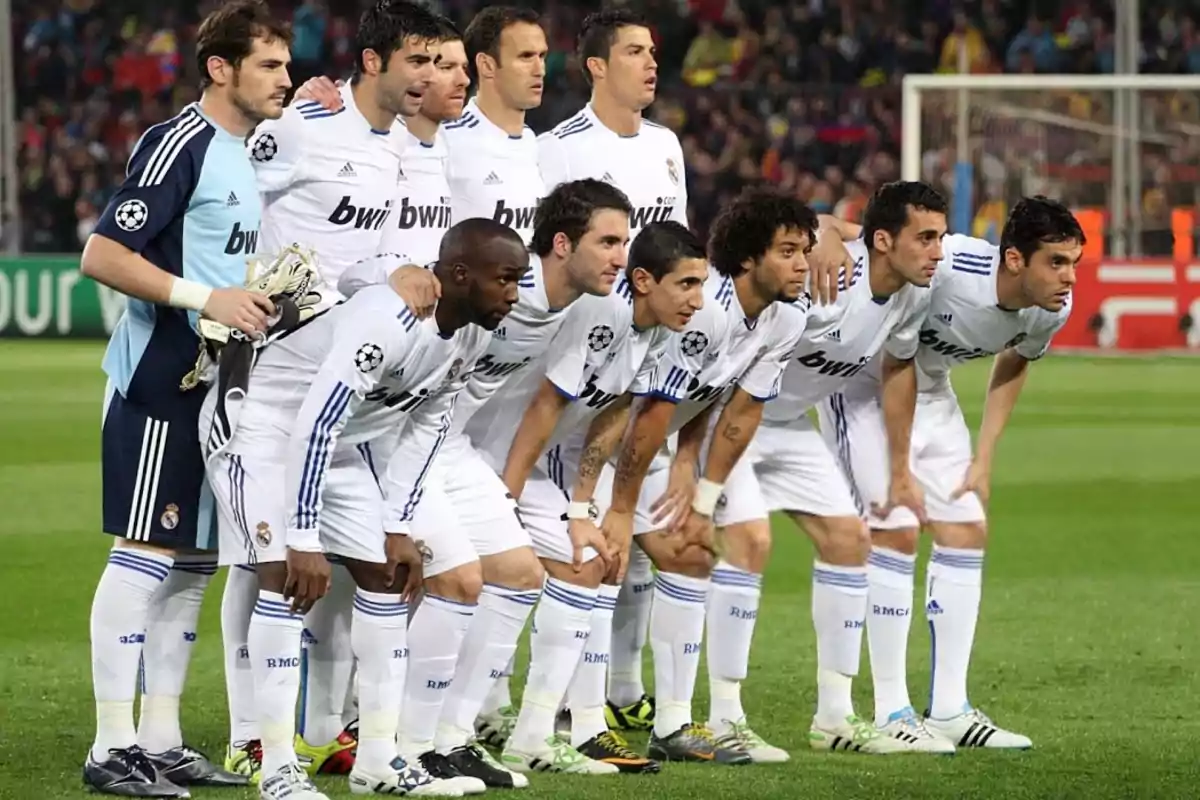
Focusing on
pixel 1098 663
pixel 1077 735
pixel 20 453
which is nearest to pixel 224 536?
pixel 1077 735

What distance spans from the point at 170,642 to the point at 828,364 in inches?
106

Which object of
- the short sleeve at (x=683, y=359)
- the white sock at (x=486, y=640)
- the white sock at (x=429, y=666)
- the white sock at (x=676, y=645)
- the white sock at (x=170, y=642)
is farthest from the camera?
the white sock at (x=676, y=645)

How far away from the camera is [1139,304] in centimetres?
2533

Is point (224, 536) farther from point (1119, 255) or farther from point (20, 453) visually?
point (1119, 255)

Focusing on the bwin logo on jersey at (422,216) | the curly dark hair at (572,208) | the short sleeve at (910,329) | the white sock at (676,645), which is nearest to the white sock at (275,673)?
the curly dark hair at (572,208)

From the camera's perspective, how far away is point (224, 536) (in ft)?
21.2

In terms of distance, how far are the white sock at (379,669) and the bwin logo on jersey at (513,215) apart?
82.2 inches

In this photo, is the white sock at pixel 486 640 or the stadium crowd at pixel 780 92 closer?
the white sock at pixel 486 640

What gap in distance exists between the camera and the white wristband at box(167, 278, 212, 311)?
6.37 meters

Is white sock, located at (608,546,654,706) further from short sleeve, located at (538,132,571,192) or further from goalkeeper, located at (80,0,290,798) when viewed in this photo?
goalkeeper, located at (80,0,290,798)

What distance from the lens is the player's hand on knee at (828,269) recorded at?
7930 millimetres

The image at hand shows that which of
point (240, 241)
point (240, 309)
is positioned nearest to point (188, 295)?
point (240, 309)

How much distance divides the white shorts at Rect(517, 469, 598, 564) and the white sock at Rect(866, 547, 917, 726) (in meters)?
1.30

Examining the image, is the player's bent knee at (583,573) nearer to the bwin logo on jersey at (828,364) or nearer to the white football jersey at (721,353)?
the white football jersey at (721,353)
